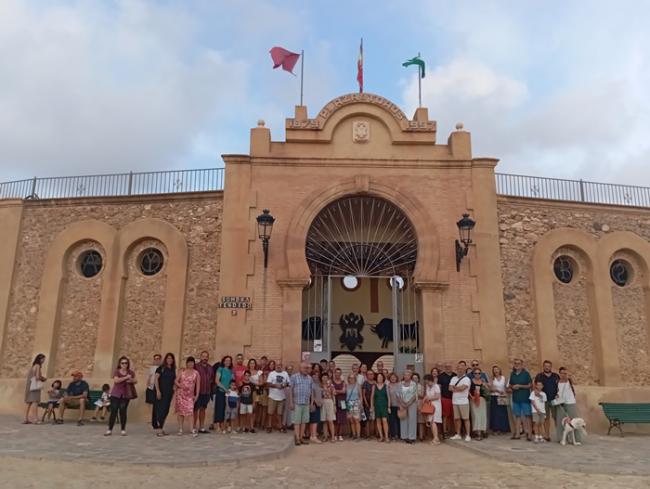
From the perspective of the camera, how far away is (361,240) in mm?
14188

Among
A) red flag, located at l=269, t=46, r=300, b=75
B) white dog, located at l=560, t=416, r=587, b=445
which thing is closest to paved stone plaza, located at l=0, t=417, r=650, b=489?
white dog, located at l=560, t=416, r=587, b=445

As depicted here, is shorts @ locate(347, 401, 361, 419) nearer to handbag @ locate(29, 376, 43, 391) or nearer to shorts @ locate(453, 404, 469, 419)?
shorts @ locate(453, 404, 469, 419)

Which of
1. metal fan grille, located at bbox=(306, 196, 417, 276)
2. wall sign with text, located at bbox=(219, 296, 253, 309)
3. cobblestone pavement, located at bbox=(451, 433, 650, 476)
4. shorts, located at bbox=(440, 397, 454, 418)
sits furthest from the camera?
metal fan grille, located at bbox=(306, 196, 417, 276)

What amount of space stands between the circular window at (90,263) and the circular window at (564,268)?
12057 millimetres

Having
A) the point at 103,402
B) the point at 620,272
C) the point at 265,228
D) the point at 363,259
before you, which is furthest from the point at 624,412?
the point at 103,402

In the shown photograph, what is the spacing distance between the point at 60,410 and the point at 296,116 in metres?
9.18

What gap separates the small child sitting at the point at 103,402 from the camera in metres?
12.2

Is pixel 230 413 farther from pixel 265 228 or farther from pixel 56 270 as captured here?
pixel 56 270

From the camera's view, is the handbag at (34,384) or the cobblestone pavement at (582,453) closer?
the cobblestone pavement at (582,453)

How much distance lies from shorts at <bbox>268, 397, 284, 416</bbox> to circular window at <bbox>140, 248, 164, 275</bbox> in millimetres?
5209

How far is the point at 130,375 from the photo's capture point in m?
9.98

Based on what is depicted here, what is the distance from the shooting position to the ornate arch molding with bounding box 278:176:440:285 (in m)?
12.9

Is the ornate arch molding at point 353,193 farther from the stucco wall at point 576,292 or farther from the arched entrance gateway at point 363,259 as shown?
the stucco wall at point 576,292

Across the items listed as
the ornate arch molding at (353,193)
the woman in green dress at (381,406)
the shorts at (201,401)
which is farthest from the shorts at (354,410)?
the ornate arch molding at (353,193)
